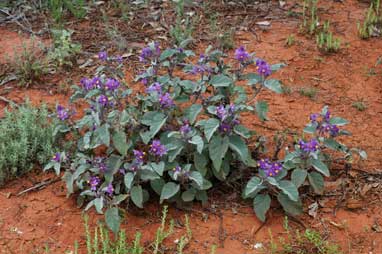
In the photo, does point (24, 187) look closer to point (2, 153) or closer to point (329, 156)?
point (2, 153)

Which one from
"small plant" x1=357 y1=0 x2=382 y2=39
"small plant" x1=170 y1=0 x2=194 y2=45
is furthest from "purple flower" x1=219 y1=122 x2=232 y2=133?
"small plant" x1=357 y1=0 x2=382 y2=39

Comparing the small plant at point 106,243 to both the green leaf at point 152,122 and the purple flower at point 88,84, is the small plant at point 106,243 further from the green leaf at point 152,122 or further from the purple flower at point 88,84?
the purple flower at point 88,84

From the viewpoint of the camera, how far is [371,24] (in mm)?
5676

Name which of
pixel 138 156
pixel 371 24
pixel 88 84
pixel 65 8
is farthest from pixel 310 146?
pixel 65 8

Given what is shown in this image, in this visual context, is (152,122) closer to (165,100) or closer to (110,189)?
(165,100)

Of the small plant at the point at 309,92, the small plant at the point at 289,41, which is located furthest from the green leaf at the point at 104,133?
the small plant at the point at 289,41

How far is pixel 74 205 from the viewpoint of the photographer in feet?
13.0

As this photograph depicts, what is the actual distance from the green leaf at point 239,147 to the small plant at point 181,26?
1616mm

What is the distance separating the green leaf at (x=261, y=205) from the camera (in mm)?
3762

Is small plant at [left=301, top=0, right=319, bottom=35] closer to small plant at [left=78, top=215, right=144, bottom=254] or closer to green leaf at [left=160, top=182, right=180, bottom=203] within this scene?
green leaf at [left=160, top=182, right=180, bottom=203]

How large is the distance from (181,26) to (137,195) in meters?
2.45

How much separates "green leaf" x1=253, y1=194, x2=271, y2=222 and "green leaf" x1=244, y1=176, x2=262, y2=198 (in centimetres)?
8

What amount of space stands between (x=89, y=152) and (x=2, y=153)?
0.56 m

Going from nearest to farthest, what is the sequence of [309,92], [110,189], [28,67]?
[110,189] → [309,92] → [28,67]
